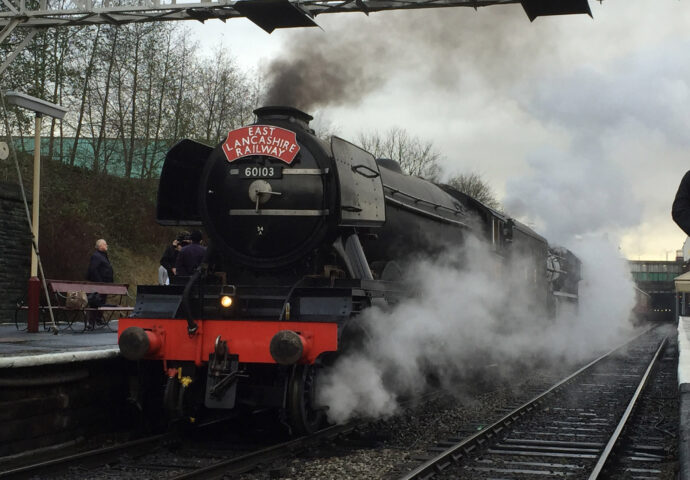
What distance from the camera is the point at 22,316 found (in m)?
13.6

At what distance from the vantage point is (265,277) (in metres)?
7.06

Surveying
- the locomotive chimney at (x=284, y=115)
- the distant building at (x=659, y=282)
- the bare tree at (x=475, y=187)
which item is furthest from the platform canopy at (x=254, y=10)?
the distant building at (x=659, y=282)

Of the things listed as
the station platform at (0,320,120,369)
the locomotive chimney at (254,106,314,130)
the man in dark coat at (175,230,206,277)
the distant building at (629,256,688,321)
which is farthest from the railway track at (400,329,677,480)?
the distant building at (629,256,688,321)

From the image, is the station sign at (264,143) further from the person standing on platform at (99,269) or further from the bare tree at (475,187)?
the bare tree at (475,187)

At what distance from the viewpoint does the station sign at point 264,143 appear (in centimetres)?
679

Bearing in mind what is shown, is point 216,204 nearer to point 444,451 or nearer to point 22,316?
point 444,451

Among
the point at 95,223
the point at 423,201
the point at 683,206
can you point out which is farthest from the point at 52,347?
the point at 95,223

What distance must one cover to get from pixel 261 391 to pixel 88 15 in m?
6.42

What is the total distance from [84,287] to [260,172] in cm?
546

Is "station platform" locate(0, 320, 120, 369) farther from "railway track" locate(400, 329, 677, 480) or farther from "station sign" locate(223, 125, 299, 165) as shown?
"railway track" locate(400, 329, 677, 480)

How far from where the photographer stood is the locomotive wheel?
626cm

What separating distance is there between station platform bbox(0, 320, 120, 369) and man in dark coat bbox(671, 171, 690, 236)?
486 cm

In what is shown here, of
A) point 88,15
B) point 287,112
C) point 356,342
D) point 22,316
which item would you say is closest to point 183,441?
point 356,342

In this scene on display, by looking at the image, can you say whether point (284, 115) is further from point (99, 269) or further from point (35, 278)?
point (99, 269)
